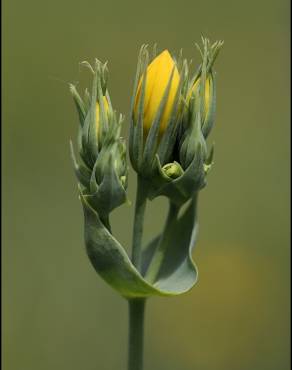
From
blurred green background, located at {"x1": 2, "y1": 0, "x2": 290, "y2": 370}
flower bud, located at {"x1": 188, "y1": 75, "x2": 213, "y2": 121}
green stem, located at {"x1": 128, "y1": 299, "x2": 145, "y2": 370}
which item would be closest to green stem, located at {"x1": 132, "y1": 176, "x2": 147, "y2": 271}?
green stem, located at {"x1": 128, "y1": 299, "x2": 145, "y2": 370}

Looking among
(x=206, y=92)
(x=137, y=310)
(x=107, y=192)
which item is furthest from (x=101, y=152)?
(x=137, y=310)

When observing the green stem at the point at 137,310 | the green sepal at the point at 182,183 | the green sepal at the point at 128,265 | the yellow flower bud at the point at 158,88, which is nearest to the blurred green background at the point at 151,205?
the green sepal at the point at 128,265

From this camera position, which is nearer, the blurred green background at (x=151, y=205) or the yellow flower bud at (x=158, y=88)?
the yellow flower bud at (x=158, y=88)

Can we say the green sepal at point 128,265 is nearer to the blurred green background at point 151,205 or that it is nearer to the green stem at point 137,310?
the green stem at point 137,310

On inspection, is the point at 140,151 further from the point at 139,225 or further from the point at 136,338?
the point at 136,338

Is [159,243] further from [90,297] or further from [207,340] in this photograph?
[207,340]

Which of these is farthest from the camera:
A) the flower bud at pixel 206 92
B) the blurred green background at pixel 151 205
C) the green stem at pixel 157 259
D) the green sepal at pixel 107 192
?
the blurred green background at pixel 151 205
